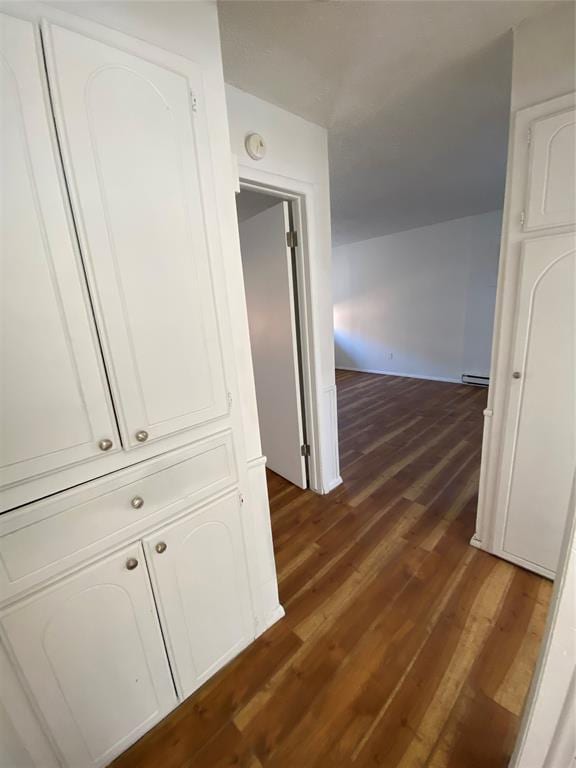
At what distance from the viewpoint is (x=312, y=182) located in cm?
187

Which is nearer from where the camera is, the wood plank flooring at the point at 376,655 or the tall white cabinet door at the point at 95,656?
the tall white cabinet door at the point at 95,656

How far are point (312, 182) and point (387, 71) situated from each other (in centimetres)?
58

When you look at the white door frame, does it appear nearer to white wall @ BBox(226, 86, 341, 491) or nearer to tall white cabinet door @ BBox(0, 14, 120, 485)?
white wall @ BBox(226, 86, 341, 491)

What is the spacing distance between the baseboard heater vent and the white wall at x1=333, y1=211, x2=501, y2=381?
2.7 inches

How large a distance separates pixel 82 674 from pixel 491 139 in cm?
342

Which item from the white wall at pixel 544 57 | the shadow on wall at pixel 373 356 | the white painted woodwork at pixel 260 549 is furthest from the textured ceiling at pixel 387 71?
the shadow on wall at pixel 373 356

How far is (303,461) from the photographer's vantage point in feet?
7.84

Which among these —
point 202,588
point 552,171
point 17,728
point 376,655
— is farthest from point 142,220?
point 376,655

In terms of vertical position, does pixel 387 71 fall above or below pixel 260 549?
above

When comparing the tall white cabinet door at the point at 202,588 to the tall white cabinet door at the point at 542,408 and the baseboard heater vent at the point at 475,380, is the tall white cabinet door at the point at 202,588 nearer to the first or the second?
the tall white cabinet door at the point at 542,408

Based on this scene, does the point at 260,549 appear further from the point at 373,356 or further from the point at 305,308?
the point at 373,356

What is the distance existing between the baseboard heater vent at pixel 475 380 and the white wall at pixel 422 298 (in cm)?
7

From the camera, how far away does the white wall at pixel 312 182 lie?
1551 millimetres

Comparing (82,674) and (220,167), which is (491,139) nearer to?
(220,167)
